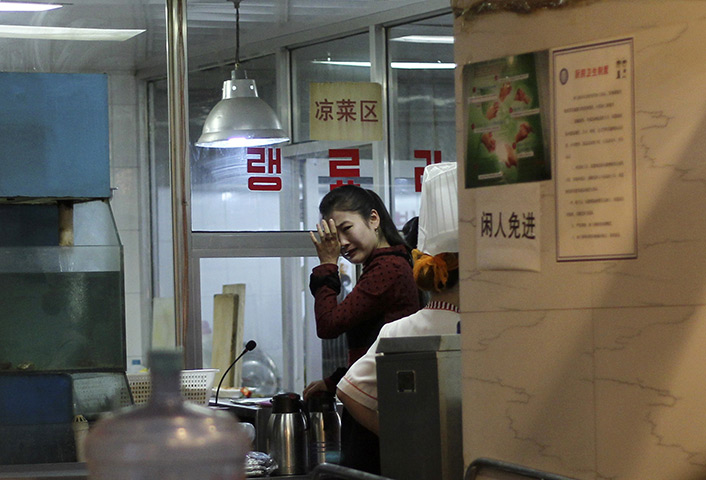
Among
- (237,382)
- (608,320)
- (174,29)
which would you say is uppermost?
(174,29)

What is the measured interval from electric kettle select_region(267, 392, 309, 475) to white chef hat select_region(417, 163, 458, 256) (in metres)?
0.80

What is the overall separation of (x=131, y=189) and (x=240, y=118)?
3.68 ft

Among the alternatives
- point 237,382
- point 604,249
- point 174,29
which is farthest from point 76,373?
point 604,249

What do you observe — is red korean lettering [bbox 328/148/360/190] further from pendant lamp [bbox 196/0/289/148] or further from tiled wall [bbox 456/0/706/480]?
tiled wall [bbox 456/0/706/480]

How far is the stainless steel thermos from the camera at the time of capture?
3.24 meters

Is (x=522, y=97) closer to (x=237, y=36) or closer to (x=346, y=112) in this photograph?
(x=346, y=112)

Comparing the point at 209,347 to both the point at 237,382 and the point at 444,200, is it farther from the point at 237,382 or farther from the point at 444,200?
the point at 444,200

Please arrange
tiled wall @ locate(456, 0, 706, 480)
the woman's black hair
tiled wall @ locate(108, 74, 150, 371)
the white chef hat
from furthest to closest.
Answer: tiled wall @ locate(108, 74, 150, 371) → the woman's black hair → the white chef hat → tiled wall @ locate(456, 0, 706, 480)

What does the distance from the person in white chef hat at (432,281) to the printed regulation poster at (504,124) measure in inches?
11.9

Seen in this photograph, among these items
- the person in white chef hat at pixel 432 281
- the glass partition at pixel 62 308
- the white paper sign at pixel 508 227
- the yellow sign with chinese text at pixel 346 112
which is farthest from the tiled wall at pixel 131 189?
the white paper sign at pixel 508 227

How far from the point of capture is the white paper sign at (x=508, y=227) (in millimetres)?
2191

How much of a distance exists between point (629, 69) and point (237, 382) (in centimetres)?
386

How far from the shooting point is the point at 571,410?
2137mm

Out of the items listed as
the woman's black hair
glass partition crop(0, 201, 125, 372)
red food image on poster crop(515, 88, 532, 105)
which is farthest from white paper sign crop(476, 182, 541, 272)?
glass partition crop(0, 201, 125, 372)
